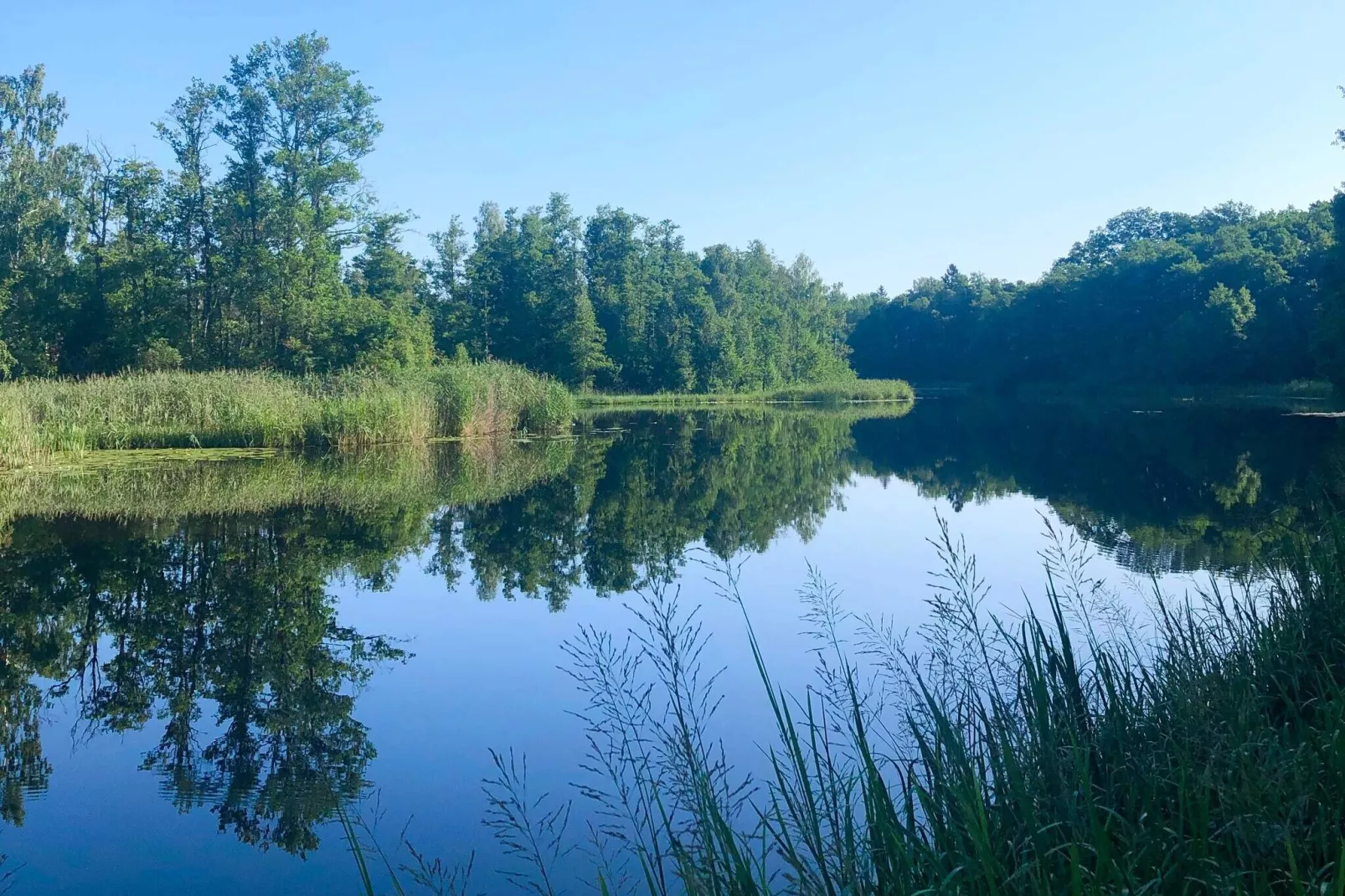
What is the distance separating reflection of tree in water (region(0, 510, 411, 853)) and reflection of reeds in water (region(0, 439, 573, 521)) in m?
1.73

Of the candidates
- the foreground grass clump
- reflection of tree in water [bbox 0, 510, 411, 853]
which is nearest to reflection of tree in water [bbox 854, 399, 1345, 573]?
reflection of tree in water [bbox 0, 510, 411, 853]

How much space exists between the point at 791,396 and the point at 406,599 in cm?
4870

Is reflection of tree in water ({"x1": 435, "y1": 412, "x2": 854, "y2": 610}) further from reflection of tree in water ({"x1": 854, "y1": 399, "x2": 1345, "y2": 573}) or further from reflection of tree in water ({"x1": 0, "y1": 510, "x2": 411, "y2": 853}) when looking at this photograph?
reflection of tree in water ({"x1": 854, "y1": 399, "x2": 1345, "y2": 573})

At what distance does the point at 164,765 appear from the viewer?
459 centimetres

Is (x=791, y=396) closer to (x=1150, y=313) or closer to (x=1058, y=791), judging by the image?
Result: (x=1150, y=313)

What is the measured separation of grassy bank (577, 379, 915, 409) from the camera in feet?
168

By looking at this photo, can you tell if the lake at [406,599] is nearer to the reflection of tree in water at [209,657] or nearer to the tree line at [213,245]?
the reflection of tree in water at [209,657]

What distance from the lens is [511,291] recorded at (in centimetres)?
5309

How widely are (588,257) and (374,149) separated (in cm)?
2637

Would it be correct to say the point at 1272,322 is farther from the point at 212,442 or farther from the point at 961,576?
the point at 961,576

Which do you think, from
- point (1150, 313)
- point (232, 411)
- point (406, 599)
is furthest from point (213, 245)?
point (1150, 313)

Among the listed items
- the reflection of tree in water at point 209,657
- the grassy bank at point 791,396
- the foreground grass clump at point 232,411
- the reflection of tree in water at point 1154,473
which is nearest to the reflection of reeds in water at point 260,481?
the foreground grass clump at point 232,411

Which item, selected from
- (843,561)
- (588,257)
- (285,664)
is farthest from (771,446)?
(588,257)

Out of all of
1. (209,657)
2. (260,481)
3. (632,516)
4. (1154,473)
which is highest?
(260,481)
